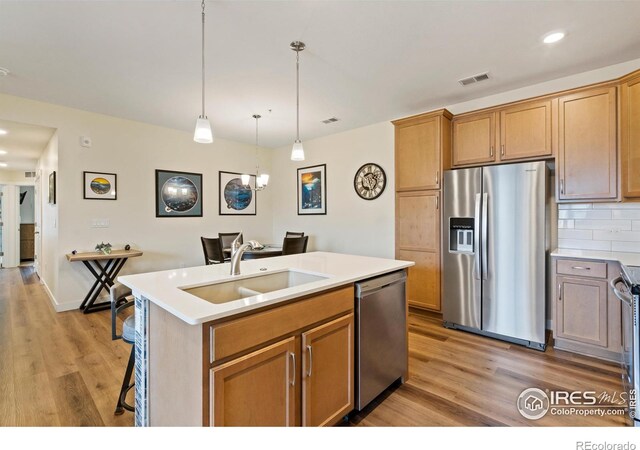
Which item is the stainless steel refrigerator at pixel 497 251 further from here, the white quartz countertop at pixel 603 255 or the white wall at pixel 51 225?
the white wall at pixel 51 225

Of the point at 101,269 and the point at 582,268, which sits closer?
the point at 582,268

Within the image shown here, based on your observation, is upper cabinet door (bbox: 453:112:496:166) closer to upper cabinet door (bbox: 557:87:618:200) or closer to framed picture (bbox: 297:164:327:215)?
upper cabinet door (bbox: 557:87:618:200)

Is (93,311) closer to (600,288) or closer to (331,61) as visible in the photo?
(331,61)

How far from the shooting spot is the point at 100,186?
412 centimetres

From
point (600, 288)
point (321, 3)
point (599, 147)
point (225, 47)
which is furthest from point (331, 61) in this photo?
point (600, 288)

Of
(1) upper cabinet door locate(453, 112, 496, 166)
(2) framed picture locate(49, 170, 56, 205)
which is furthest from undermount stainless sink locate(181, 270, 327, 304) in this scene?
(2) framed picture locate(49, 170, 56, 205)

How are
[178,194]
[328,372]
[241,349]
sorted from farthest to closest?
[178,194]
[328,372]
[241,349]

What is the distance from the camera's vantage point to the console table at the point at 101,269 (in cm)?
386

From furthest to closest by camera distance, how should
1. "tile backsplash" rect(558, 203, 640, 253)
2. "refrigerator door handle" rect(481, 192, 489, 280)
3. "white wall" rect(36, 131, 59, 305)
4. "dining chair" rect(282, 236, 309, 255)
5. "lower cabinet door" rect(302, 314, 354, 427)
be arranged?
"dining chair" rect(282, 236, 309, 255), "white wall" rect(36, 131, 59, 305), "refrigerator door handle" rect(481, 192, 489, 280), "tile backsplash" rect(558, 203, 640, 253), "lower cabinet door" rect(302, 314, 354, 427)

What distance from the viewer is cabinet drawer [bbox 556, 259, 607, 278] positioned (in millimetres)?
2566

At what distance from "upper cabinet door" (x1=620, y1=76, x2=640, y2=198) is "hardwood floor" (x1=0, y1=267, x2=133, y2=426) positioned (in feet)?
13.5

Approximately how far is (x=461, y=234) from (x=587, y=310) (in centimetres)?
121

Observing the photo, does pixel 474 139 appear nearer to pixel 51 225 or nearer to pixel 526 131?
pixel 526 131

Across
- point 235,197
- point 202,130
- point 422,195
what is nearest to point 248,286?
point 202,130
